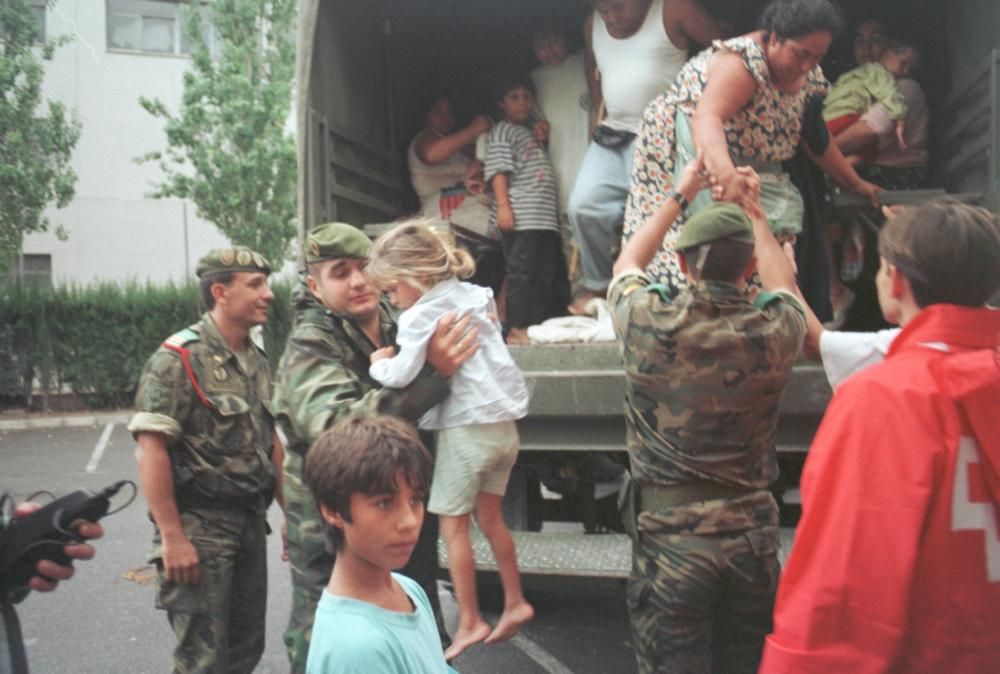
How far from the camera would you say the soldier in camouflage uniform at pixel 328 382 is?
2625 mm

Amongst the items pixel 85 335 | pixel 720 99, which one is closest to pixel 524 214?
pixel 720 99

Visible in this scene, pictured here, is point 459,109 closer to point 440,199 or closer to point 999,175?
point 440,199

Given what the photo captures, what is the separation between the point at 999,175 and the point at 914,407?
2636 mm

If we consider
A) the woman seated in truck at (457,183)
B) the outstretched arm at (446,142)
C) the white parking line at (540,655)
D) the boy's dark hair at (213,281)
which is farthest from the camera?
the outstretched arm at (446,142)

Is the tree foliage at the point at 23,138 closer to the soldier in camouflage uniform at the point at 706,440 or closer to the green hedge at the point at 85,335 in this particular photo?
the green hedge at the point at 85,335

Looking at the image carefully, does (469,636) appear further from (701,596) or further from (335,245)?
(335,245)

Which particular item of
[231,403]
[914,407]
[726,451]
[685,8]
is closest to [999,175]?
[685,8]

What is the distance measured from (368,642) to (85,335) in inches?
549

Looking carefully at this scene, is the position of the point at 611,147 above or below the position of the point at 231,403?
above

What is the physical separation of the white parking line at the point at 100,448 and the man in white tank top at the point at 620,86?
7.41m

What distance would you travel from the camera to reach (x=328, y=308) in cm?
288

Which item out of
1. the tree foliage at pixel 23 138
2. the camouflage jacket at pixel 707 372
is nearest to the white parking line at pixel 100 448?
the tree foliage at pixel 23 138

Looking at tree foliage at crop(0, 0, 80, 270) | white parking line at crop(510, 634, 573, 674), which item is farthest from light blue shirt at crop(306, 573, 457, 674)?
tree foliage at crop(0, 0, 80, 270)

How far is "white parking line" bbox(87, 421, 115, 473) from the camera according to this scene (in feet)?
34.1
